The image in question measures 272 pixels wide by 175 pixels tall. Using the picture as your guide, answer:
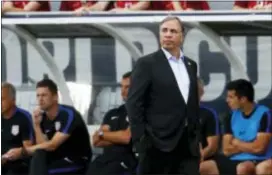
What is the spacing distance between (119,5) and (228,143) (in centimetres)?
151

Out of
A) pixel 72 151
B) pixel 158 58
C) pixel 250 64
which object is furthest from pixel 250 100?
pixel 158 58

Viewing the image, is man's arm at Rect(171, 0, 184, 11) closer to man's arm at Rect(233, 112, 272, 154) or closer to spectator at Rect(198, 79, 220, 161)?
spectator at Rect(198, 79, 220, 161)

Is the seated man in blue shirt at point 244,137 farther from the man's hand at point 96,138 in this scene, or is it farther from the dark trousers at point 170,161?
the dark trousers at point 170,161

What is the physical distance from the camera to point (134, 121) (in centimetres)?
667

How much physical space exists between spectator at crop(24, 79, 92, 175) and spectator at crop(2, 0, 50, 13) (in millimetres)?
641

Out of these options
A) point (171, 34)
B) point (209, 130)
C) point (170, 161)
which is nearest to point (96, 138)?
point (209, 130)

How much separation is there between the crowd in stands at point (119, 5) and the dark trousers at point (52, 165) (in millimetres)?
1219

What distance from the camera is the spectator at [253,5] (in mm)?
8570

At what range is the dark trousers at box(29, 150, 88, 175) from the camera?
8.44 meters

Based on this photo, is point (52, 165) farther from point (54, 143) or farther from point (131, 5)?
point (131, 5)

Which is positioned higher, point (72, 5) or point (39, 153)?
point (72, 5)

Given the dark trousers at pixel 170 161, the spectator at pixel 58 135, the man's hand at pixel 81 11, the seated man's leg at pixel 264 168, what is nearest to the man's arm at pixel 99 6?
the man's hand at pixel 81 11

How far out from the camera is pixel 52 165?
860 cm

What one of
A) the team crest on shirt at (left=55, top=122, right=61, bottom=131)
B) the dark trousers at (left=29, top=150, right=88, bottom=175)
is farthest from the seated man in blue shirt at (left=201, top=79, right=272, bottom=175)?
the team crest on shirt at (left=55, top=122, right=61, bottom=131)
